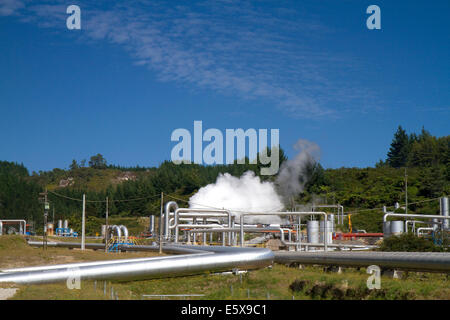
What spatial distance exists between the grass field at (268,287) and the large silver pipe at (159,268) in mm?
333

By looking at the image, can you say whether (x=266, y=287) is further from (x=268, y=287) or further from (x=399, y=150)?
(x=399, y=150)

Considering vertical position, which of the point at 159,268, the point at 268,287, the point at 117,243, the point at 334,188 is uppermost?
the point at 334,188

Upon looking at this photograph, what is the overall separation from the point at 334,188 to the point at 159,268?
221 feet

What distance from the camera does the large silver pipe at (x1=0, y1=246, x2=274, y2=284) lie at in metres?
17.1

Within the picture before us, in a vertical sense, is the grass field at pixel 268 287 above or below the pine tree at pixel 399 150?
below

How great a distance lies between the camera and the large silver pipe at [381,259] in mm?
17812

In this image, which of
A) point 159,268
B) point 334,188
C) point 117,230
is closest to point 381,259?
point 159,268

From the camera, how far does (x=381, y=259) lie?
2030 cm

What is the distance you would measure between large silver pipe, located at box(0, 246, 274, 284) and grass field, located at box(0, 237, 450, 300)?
1.09 ft

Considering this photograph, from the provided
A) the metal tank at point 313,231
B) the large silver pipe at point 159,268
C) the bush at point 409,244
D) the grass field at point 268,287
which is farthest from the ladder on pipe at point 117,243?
the bush at point 409,244

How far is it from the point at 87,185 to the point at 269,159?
105973 millimetres

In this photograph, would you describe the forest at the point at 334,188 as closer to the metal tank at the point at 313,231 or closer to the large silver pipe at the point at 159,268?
the metal tank at the point at 313,231

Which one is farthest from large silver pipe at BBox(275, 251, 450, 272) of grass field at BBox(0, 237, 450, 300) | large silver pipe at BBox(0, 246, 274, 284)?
large silver pipe at BBox(0, 246, 274, 284)
